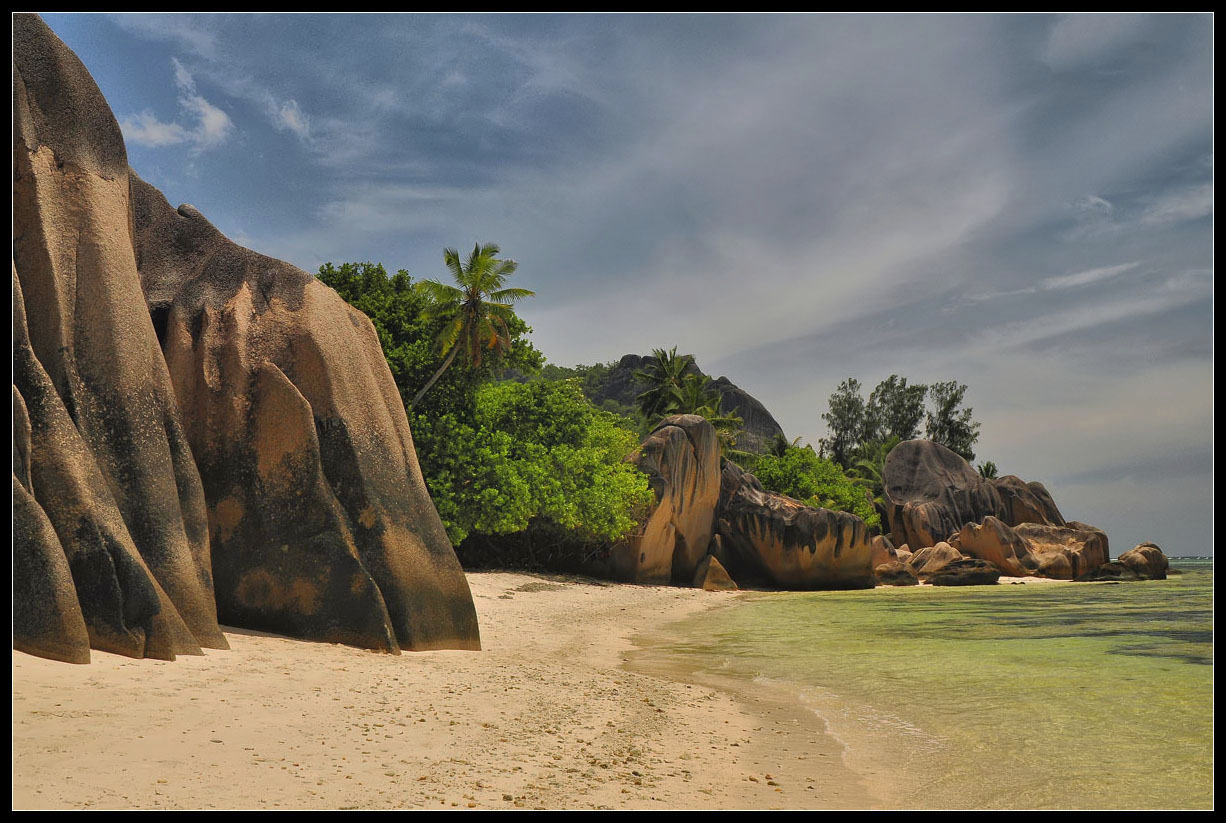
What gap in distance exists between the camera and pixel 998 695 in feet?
30.3

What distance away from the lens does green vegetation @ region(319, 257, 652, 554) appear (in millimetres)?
24453

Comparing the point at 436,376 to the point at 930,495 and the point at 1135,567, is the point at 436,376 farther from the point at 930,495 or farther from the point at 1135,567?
the point at 1135,567

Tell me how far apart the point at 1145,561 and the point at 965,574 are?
14.7 meters

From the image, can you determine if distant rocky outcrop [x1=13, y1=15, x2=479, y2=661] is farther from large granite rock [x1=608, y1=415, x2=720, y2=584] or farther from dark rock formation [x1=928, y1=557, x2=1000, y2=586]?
dark rock formation [x1=928, y1=557, x2=1000, y2=586]

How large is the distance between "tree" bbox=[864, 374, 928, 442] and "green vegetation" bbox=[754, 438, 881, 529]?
2209 cm

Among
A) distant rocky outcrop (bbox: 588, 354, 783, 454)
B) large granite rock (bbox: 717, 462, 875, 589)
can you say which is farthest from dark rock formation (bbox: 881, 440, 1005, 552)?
distant rocky outcrop (bbox: 588, 354, 783, 454)

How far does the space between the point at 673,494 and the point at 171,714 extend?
1112 inches

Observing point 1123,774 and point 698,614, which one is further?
point 698,614

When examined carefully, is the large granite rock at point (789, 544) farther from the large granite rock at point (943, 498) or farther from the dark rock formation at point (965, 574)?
the large granite rock at point (943, 498)

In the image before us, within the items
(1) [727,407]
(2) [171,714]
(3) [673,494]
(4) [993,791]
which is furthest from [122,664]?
(1) [727,407]

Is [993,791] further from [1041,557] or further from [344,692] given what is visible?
[1041,557]

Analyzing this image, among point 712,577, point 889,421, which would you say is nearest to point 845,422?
point 889,421

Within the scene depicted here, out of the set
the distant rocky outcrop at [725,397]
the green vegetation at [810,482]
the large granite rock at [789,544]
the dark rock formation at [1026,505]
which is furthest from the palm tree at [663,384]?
the distant rocky outcrop at [725,397]

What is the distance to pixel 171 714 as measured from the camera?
5.71 m
